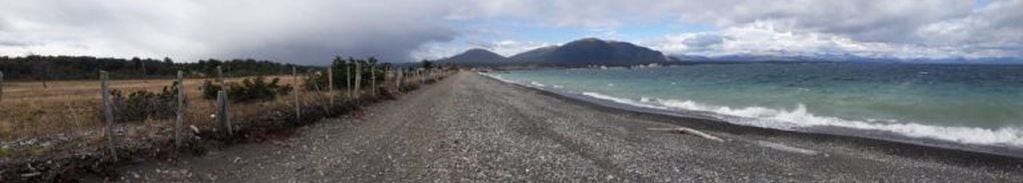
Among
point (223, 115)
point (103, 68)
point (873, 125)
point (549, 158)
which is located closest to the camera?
point (549, 158)

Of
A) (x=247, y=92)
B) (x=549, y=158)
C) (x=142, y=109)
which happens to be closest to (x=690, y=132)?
(x=549, y=158)

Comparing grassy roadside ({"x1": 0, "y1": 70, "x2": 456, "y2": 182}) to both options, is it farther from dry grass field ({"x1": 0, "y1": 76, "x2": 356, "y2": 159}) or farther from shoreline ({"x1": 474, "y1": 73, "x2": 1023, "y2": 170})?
shoreline ({"x1": 474, "y1": 73, "x2": 1023, "y2": 170})

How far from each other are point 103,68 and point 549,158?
245 feet

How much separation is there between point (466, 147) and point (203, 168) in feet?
16.5

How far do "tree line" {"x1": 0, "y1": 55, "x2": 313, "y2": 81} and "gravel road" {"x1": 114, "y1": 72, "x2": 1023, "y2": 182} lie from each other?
109ft

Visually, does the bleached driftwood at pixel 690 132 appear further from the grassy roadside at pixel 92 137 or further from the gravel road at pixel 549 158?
the grassy roadside at pixel 92 137

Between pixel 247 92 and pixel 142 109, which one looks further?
pixel 247 92

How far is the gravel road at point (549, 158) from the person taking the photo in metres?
11.5

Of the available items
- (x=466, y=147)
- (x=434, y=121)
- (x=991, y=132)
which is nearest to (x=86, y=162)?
(x=466, y=147)

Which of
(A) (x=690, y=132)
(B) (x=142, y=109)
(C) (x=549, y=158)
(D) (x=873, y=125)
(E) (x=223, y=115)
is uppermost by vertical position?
(E) (x=223, y=115)

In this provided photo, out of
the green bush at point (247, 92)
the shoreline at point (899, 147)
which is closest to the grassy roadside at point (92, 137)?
the green bush at point (247, 92)

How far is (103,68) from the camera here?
7438 cm

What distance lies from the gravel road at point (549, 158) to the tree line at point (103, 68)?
3317 cm

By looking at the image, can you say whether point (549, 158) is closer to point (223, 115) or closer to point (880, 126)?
point (223, 115)
